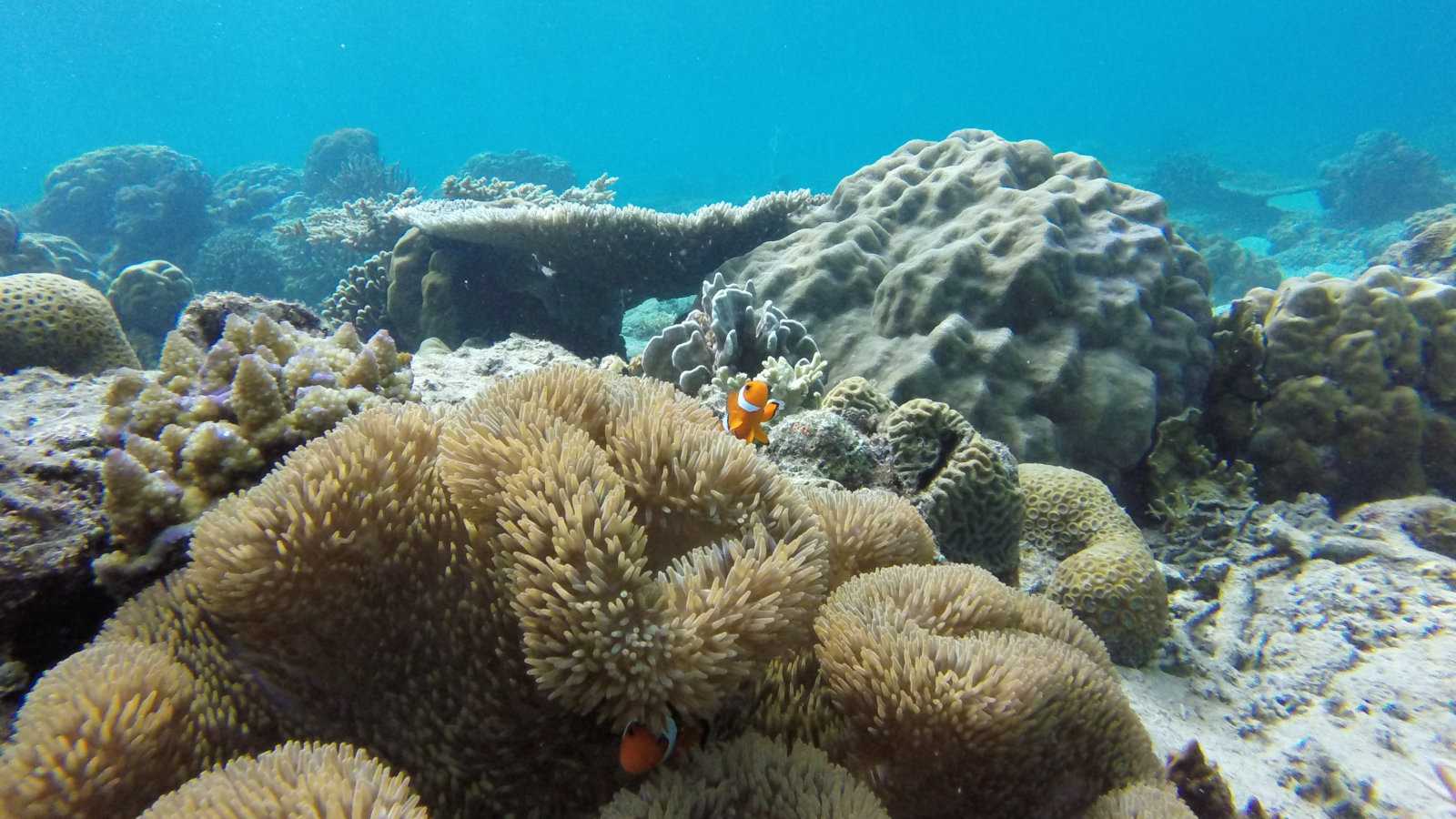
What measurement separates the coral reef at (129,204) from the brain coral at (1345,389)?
2036cm

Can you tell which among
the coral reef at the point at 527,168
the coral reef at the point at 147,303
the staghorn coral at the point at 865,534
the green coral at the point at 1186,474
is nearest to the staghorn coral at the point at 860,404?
the staghorn coral at the point at 865,534

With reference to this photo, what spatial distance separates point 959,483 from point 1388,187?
24.3m

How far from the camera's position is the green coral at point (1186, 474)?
16.4ft

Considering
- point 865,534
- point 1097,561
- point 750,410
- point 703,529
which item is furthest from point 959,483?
point 703,529

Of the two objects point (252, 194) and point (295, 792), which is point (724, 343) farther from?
point (252, 194)

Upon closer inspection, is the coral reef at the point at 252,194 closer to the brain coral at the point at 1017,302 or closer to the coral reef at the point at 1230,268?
the brain coral at the point at 1017,302

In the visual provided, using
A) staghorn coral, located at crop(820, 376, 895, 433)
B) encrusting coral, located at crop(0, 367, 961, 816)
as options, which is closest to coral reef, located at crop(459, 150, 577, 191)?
staghorn coral, located at crop(820, 376, 895, 433)

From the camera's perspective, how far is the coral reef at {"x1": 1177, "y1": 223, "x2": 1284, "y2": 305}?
1455 cm

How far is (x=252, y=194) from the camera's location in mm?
19266

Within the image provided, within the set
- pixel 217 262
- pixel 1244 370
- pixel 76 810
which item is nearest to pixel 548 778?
pixel 76 810

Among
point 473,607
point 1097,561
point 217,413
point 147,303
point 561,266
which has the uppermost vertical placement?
point 147,303

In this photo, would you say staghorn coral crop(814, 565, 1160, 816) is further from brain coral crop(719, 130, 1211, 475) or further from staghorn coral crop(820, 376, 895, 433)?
brain coral crop(719, 130, 1211, 475)

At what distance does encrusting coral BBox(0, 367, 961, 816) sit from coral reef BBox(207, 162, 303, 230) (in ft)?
61.5

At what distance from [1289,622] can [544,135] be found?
9246 cm
